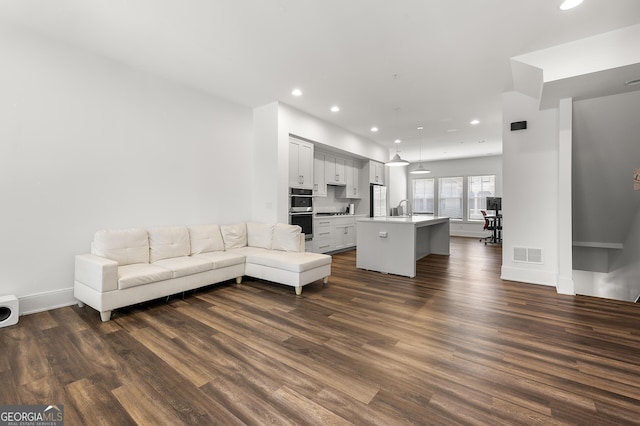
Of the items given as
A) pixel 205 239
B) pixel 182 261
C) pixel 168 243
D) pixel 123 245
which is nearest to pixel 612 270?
pixel 205 239

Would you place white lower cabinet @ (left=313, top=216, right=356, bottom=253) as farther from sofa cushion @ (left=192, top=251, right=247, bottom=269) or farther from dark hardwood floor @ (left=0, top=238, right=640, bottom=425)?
dark hardwood floor @ (left=0, top=238, right=640, bottom=425)

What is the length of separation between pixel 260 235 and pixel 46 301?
265 cm

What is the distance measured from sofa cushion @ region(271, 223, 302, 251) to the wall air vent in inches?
131

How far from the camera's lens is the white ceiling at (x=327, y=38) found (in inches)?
102

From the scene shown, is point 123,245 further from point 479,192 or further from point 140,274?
point 479,192

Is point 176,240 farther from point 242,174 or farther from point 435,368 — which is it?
point 435,368

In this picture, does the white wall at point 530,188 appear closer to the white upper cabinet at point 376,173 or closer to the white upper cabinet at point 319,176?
the white upper cabinet at point 319,176

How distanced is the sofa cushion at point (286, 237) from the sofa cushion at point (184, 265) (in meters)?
1.10

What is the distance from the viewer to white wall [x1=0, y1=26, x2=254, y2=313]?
9.64 feet

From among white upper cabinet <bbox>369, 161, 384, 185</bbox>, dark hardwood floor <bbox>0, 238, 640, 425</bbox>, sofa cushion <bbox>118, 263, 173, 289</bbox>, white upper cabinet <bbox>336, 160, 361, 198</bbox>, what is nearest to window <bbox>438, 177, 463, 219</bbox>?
white upper cabinet <bbox>369, 161, 384, 185</bbox>

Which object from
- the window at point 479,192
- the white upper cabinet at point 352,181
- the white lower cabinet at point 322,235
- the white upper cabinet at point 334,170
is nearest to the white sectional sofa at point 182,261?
the white lower cabinet at point 322,235

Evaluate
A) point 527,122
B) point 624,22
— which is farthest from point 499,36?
point 527,122

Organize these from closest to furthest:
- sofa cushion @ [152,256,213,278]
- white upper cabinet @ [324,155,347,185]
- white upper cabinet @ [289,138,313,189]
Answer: sofa cushion @ [152,256,213,278] → white upper cabinet @ [289,138,313,189] → white upper cabinet @ [324,155,347,185]

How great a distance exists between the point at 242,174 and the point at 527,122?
184 inches
